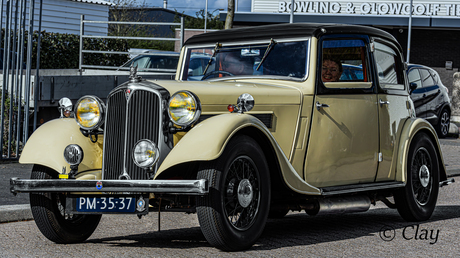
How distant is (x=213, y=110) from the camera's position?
209 inches

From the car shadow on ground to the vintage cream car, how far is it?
0.82ft

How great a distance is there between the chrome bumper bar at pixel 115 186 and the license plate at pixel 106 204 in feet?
0.58

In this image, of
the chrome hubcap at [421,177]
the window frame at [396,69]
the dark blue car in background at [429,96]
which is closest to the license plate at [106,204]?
the window frame at [396,69]

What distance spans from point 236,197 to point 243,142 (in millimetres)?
428

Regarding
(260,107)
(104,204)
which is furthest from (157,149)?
(260,107)

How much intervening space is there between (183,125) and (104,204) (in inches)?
33.7

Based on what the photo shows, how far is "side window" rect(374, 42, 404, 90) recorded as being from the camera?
690 cm

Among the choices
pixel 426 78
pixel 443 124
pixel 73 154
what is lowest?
pixel 73 154

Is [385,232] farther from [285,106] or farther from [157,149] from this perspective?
[157,149]

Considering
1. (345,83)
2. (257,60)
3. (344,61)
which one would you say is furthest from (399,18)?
(257,60)

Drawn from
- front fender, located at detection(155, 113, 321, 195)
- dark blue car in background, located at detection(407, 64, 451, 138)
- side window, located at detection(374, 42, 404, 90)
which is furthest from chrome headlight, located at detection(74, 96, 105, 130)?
dark blue car in background, located at detection(407, 64, 451, 138)

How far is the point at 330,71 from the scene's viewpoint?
6.27 m

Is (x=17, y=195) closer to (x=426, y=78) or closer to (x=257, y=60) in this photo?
(x=257, y=60)

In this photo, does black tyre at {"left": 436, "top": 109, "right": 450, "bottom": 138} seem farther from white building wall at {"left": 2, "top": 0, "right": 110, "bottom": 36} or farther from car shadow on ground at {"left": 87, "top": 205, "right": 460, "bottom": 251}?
white building wall at {"left": 2, "top": 0, "right": 110, "bottom": 36}
